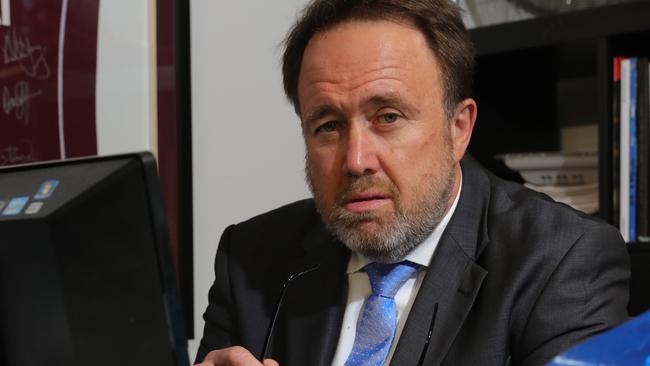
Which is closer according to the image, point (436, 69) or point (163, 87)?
point (436, 69)

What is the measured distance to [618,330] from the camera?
473 millimetres

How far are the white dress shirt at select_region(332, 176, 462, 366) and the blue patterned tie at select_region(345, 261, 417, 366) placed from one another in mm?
11

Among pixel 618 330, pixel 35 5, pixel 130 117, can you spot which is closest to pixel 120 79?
pixel 130 117

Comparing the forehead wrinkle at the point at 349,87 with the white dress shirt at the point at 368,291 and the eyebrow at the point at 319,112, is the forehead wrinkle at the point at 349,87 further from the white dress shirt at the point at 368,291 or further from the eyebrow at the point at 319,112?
the white dress shirt at the point at 368,291

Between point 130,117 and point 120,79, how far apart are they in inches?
3.6

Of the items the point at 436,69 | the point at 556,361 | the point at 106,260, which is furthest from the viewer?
the point at 436,69

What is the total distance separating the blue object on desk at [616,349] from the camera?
0.43 metres

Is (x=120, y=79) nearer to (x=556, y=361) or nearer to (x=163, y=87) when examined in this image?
(x=163, y=87)

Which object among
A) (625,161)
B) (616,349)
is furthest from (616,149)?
(616,349)

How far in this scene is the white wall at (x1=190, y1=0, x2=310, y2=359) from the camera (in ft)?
6.52
